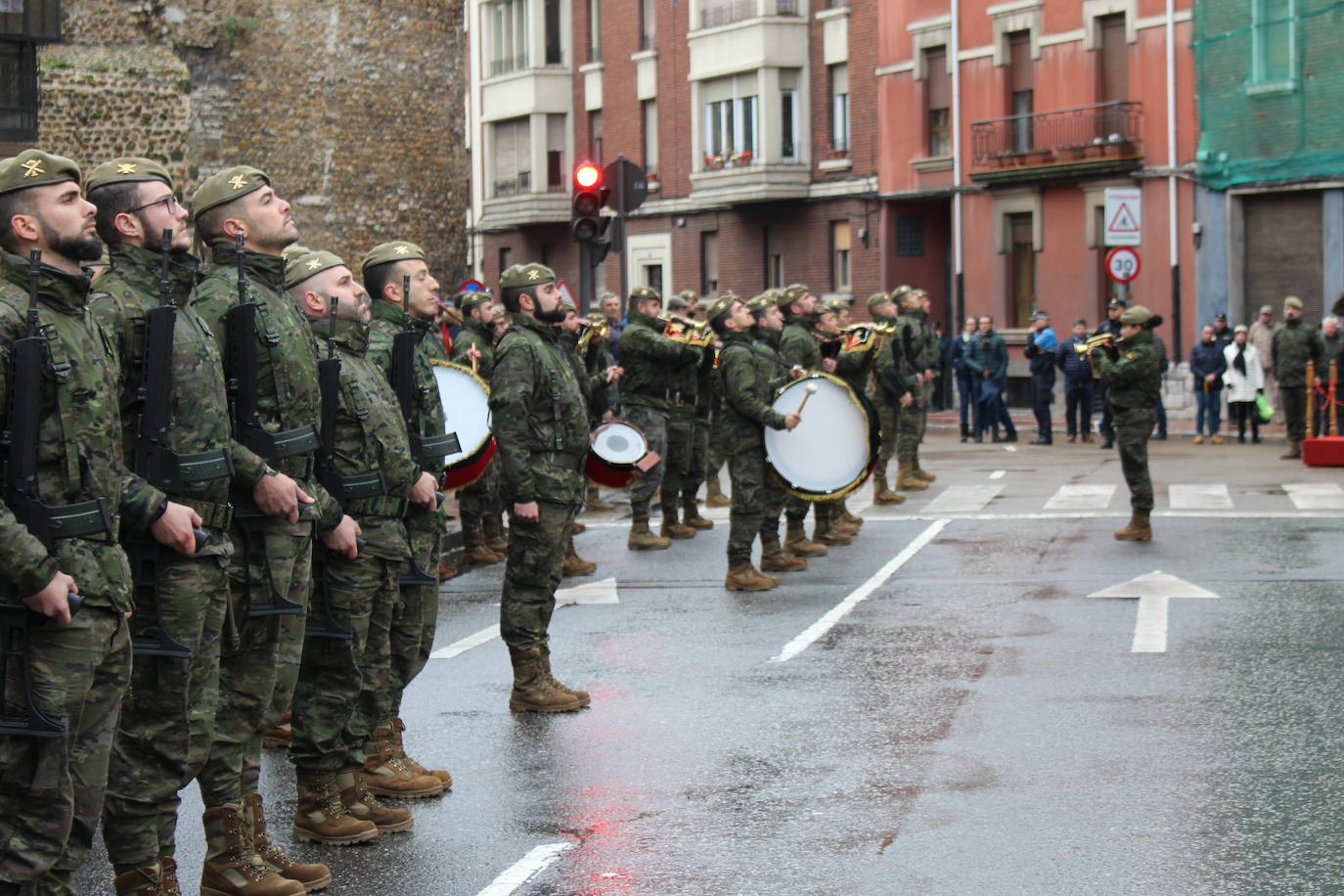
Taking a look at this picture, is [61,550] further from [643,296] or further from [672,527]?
A: [672,527]

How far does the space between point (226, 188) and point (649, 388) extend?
10.3 metres

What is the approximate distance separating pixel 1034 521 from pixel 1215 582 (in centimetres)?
424

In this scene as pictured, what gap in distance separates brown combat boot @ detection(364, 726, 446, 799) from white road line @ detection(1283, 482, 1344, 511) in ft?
39.5

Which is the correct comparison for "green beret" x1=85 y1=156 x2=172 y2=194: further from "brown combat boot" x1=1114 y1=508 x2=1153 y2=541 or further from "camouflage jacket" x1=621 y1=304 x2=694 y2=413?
"brown combat boot" x1=1114 y1=508 x2=1153 y2=541

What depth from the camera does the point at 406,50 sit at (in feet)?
112

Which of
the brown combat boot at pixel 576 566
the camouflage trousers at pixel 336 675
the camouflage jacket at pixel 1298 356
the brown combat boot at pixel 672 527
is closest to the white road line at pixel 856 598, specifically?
the brown combat boot at pixel 672 527

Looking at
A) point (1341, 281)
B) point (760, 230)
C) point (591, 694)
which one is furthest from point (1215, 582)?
point (760, 230)

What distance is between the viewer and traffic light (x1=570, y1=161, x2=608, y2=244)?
19.8 meters

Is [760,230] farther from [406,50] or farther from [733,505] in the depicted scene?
[733,505]

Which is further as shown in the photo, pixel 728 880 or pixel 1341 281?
pixel 1341 281

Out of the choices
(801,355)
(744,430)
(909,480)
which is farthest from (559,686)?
(909,480)

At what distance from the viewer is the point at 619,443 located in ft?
45.4

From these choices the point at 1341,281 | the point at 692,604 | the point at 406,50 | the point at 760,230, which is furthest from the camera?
the point at 760,230

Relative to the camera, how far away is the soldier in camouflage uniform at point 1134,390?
1609cm
